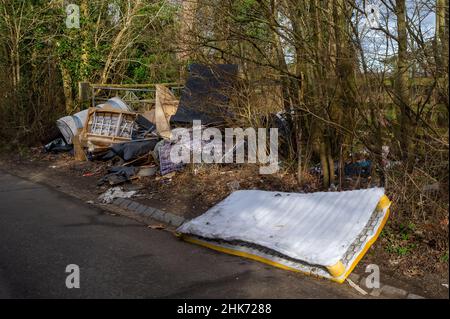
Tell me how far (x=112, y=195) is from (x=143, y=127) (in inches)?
148

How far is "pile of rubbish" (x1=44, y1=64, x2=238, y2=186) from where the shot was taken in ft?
33.5

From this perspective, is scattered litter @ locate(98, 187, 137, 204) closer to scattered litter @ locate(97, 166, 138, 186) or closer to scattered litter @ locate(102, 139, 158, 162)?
scattered litter @ locate(97, 166, 138, 186)

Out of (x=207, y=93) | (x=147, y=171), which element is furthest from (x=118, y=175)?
(x=207, y=93)

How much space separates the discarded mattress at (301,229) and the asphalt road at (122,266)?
0.16 m

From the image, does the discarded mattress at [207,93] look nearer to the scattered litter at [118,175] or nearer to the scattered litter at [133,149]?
the scattered litter at [133,149]

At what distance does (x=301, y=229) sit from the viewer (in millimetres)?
6055

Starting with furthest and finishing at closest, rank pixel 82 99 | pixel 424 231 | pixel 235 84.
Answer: pixel 82 99
pixel 235 84
pixel 424 231

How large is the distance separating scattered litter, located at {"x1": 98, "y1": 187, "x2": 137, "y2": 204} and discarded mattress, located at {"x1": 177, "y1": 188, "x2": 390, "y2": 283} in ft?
8.97

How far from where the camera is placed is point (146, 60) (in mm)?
18938

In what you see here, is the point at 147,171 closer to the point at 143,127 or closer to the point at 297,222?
the point at 143,127

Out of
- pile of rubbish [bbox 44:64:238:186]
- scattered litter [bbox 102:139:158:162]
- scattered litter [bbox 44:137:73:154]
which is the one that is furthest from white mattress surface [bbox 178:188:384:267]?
scattered litter [bbox 44:137:73:154]
